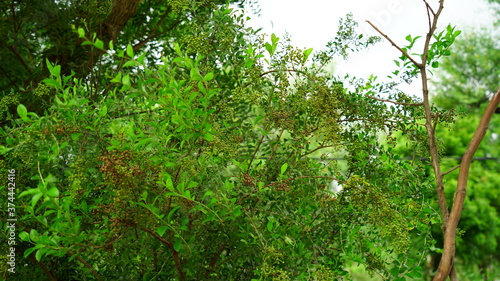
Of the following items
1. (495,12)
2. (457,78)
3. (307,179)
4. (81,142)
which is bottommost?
(81,142)

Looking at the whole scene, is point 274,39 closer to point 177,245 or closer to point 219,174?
point 219,174

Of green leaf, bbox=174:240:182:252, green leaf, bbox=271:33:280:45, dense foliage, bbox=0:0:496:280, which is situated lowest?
green leaf, bbox=174:240:182:252

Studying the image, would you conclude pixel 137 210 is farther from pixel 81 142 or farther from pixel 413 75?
pixel 413 75

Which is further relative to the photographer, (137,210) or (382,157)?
(382,157)

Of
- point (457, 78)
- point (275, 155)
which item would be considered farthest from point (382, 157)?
point (457, 78)

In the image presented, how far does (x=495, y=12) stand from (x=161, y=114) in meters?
16.5

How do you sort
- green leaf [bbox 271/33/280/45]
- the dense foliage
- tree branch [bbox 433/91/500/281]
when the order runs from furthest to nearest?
green leaf [bbox 271/33/280/45] < the dense foliage < tree branch [bbox 433/91/500/281]

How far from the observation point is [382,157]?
2443 mm

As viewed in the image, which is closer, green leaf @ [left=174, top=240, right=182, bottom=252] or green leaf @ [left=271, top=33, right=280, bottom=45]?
green leaf @ [left=174, top=240, right=182, bottom=252]

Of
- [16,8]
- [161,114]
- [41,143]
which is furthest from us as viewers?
[16,8]

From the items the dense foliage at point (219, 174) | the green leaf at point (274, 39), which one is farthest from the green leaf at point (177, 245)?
the green leaf at point (274, 39)

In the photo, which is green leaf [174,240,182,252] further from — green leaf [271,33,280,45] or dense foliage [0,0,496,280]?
green leaf [271,33,280,45]

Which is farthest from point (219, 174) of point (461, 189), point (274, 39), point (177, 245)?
point (461, 189)

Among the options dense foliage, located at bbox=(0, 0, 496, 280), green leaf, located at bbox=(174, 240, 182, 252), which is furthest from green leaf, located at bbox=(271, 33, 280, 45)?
green leaf, located at bbox=(174, 240, 182, 252)
